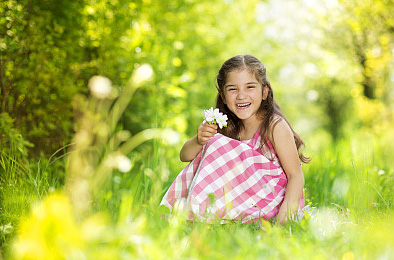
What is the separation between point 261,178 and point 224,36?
6303mm

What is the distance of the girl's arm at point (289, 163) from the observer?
2.31 metres

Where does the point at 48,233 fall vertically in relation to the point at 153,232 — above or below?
above

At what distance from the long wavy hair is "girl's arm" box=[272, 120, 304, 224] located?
56 millimetres

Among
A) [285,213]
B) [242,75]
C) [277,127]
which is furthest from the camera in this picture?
[242,75]

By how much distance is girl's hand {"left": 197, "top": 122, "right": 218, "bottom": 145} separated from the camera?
91.5 inches

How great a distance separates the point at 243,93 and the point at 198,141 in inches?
17.0

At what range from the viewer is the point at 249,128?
8.84 ft

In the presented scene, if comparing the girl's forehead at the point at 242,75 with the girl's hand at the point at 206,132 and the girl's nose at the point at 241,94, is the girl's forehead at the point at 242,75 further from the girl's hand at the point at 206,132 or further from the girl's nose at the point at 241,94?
the girl's hand at the point at 206,132

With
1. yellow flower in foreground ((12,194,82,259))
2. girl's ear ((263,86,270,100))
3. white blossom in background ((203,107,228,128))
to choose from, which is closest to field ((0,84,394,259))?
yellow flower in foreground ((12,194,82,259))

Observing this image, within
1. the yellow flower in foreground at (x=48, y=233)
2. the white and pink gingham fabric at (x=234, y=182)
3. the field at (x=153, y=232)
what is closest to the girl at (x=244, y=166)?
the white and pink gingham fabric at (x=234, y=182)

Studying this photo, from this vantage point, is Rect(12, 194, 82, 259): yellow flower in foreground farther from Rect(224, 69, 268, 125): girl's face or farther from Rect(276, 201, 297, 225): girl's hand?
Rect(224, 69, 268, 125): girl's face

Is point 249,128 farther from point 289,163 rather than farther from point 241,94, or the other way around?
point 289,163

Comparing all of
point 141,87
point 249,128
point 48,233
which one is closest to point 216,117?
point 249,128

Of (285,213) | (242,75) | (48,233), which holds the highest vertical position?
(242,75)
